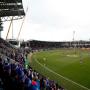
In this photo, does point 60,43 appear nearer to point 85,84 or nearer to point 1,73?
point 85,84

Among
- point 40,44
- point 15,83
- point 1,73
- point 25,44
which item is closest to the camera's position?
point 15,83

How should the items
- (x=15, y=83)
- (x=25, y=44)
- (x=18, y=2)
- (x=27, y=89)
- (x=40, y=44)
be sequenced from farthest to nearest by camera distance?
(x=40, y=44) → (x=25, y=44) → (x=18, y=2) → (x=15, y=83) → (x=27, y=89)

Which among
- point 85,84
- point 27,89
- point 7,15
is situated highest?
point 7,15

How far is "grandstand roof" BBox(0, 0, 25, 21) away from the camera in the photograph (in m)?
33.5

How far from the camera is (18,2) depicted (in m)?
33.4

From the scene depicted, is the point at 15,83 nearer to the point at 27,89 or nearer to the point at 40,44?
the point at 27,89

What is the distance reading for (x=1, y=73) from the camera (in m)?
14.0

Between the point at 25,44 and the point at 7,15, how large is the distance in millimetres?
59143

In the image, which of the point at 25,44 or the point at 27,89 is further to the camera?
the point at 25,44

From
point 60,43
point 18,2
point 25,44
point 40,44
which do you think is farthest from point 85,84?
point 60,43

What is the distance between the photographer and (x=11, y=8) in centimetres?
3669

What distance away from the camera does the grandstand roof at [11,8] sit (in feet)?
110

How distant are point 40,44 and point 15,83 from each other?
9643 cm

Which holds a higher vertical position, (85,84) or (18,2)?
(18,2)
